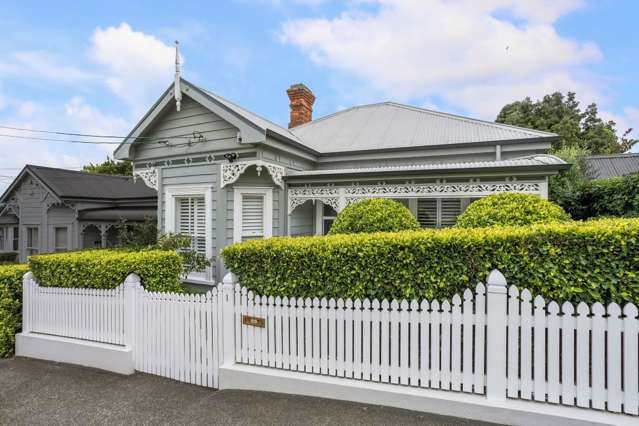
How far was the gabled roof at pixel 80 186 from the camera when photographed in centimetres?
1375

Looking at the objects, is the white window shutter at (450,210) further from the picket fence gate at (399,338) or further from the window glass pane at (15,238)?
the window glass pane at (15,238)

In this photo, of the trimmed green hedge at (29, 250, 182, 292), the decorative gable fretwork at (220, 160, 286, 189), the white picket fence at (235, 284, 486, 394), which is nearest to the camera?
the white picket fence at (235, 284, 486, 394)

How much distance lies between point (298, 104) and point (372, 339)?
11596mm

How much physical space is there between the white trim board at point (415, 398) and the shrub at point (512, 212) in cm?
270

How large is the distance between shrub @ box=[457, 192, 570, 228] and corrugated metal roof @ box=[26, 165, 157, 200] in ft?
44.0

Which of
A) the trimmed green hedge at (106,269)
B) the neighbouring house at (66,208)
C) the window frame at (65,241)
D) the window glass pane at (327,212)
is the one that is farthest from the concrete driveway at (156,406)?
the window frame at (65,241)

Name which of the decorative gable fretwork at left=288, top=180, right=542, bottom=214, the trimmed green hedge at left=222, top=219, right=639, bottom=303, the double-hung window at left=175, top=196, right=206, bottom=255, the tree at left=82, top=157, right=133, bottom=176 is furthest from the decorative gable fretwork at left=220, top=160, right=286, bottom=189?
the tree at left=82, top=157, right=133, bottom=176

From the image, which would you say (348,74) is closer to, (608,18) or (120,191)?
(608,18)

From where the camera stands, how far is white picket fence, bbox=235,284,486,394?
10.9 ft

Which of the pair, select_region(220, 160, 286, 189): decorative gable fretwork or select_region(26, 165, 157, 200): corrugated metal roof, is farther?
select_region(26, 165, 157, 200): corrugated metal roof

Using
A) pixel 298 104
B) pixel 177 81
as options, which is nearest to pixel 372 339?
pixel 177 81

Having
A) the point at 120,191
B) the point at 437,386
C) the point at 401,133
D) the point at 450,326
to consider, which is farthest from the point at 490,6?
the point at 120,191

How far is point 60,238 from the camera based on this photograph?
14406 millimetres

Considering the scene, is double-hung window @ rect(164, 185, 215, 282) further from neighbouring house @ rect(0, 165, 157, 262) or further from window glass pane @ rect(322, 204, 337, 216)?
neighbouring house @ rect(0, 165, 157, 262)
